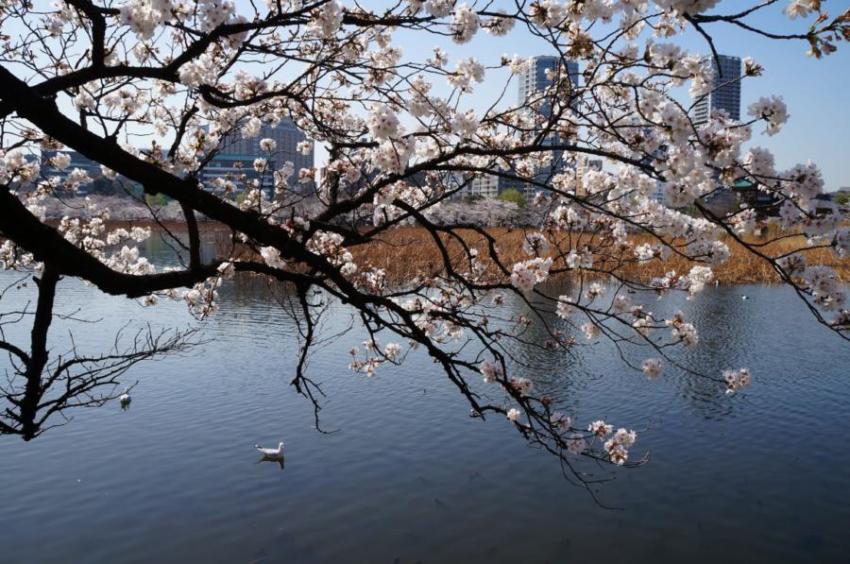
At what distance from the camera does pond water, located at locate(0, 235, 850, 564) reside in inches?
306

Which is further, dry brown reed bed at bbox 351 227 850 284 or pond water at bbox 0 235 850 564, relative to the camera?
dry brown reed bed at bbox 351 227 850 284

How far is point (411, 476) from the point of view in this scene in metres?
9.46

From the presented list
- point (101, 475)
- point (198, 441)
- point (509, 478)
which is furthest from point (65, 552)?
point (509, 478)

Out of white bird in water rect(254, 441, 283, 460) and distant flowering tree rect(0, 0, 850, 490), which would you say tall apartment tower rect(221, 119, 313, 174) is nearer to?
distant flowering tree rect(0, 0, 850, 490)

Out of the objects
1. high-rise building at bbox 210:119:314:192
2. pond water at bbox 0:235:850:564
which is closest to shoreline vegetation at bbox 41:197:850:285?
high-rise building at bbox 210:119:314:192

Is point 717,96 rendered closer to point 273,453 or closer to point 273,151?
point 273,151

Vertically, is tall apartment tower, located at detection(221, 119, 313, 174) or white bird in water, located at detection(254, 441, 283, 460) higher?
tall apartment tower, located at detection(221, 119, 313, 174)

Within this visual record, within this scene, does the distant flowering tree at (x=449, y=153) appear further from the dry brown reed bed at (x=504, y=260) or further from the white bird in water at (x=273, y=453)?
the dry brown reed bed at (x=504, y=260)

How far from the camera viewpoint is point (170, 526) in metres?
8.05

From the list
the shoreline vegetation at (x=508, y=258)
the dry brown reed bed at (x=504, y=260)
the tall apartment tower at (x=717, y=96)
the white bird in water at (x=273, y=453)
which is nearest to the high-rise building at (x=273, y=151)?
the white bird in water at (x=273, y=453)

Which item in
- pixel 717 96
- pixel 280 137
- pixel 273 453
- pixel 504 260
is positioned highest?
pixel 280 137

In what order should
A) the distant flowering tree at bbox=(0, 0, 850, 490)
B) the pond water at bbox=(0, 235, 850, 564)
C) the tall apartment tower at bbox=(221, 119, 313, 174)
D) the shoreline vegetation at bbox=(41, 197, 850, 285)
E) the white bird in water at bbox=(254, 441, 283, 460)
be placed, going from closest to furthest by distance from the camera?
the distant flowering tree at bbox=(0, 0, 850, 490)
the tall apartment tower at bbox=(221, 119, 313, 174)
the pond water at bbox=(0, 235, 850, 564)
the white bird in water at bbox=(254, 441, 283, 460)
the shoreline vegetation at bbox=(41, 197, 850, 285)

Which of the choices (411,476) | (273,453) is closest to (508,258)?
(411,476)

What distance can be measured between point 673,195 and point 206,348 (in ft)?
45.7
